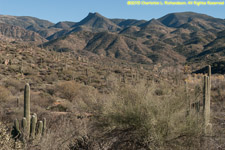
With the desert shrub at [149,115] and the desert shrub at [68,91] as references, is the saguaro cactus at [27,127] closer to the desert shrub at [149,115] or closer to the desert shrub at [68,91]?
the desert shrub at [149,115]

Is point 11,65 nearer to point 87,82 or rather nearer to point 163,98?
point 87,82

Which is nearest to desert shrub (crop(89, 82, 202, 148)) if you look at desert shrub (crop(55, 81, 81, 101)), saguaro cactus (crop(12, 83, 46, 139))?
saguaro cactus (crop(12, 83, 46, 139))

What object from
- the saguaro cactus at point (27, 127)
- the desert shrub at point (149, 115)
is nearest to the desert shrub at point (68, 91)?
the saguaro cactus at point (27, 127)

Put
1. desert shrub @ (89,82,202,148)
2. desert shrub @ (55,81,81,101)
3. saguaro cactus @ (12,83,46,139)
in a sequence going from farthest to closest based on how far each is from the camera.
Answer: desert shrub @ (55,81,81,101)
saguaro cactus @ (12,83,46,139)
desert shrub @ (89,82,202,148)

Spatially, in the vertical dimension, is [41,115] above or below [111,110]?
below

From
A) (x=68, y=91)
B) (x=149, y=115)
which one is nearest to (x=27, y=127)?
(x=149, y=115)

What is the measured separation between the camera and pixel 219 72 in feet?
160

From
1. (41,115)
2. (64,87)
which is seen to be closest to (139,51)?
(64,87)

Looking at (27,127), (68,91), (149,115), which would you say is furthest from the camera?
(68,91)

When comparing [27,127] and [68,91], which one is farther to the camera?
[68,91]

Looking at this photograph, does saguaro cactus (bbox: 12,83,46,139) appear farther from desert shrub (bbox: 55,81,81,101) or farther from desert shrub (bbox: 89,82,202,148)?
desert shrub (bbox: 55,81,81,101)

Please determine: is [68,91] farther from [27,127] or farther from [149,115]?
[149,115]

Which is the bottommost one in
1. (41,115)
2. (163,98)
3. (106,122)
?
(41,115)

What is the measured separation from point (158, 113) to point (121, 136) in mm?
1099
